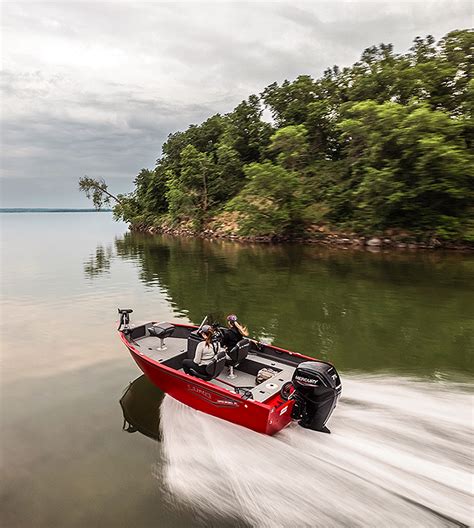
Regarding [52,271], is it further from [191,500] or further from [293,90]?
[293,90]

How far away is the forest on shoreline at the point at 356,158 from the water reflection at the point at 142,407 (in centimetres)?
3021

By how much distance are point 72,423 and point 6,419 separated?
1.66 metres

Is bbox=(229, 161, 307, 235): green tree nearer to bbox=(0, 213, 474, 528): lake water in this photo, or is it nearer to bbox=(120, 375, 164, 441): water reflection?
bbox=(0, 213, 474, 528): lake water

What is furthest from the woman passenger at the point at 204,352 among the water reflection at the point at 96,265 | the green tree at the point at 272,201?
the green tree at the point at 272,201

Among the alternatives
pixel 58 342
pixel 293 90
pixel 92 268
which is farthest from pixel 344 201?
pixel 58 342

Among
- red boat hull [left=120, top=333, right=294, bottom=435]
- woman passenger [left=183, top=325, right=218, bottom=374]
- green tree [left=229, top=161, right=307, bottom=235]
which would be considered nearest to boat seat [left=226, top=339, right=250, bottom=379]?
woman passenger [left=183, top=325, right=218, bottom=374]

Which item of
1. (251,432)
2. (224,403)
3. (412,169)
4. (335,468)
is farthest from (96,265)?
(412,169)

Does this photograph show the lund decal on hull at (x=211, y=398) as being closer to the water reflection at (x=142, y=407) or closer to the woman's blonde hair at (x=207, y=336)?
the woman's blonde hair at (x=207, y=336)

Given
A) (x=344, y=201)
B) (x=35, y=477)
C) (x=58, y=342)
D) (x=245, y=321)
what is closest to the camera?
(x=35, y=477)

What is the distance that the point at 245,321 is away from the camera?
1556 centimetres

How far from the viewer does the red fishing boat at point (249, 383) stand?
22.8 feet

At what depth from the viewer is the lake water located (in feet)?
18.9

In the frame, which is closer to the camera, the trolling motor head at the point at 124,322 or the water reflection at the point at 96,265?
the trolling motor head at the point at 124,322

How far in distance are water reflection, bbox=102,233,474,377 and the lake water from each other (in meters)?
0.11
